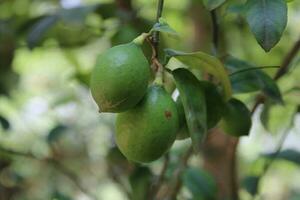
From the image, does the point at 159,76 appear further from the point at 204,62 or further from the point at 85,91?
the point at 85,91

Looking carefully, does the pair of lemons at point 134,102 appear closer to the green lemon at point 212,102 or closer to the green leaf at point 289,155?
the green lemon at point 212,102

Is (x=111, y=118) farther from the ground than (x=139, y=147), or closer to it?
closer to it

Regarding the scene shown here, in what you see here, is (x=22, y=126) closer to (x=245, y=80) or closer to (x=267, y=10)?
(x=245, y=80)

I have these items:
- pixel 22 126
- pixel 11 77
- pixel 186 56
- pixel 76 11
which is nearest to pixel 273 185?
pixel 22 126

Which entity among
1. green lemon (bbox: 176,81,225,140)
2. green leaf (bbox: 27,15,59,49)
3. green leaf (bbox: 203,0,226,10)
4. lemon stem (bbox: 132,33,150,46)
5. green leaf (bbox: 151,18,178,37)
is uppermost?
green leaf (bbox: 151,18,178,37)

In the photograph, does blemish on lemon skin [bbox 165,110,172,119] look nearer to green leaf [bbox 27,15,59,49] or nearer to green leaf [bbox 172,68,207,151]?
green leaf [bbox 172,68,207,151]

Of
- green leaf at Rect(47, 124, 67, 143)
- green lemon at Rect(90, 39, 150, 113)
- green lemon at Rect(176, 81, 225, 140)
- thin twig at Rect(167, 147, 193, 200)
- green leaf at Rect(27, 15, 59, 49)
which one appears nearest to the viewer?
green lemon at Rect(90, 39, 150, 113)

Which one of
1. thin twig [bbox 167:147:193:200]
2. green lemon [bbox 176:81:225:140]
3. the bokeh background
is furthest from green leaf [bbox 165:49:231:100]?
thin twig [bbox 167:147:193:200]
